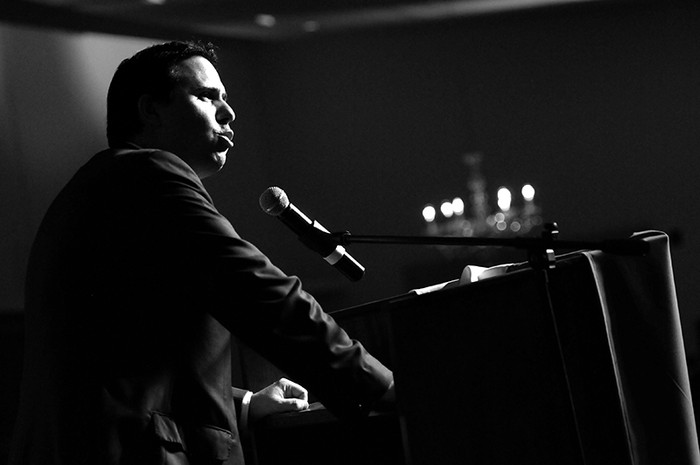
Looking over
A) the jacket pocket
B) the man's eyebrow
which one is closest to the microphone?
the man's eyebrow

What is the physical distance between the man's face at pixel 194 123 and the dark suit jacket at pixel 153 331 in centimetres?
25

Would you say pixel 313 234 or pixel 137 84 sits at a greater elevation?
pixel 137 84

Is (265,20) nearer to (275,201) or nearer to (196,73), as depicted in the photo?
(196,73)

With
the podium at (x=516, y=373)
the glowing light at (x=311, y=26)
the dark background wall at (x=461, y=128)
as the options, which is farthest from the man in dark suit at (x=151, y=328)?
the glowing light at (x=311, y=26)

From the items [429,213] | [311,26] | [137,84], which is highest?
[311,26]

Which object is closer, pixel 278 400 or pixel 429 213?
pixel 278 400

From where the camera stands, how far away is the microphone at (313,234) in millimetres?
1901

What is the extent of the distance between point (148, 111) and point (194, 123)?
0.10 meters

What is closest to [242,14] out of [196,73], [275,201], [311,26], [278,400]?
[311,26]

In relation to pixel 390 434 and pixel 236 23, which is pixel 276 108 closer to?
pixel 236 23

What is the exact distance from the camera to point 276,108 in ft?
33.4

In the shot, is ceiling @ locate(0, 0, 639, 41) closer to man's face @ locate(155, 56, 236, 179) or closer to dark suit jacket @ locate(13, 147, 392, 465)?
man's face @ locate(155, 56, 236, 179)

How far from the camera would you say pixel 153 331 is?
1687mm

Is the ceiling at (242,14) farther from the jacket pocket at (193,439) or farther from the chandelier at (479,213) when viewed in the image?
the jacket pocket at (193,439)
